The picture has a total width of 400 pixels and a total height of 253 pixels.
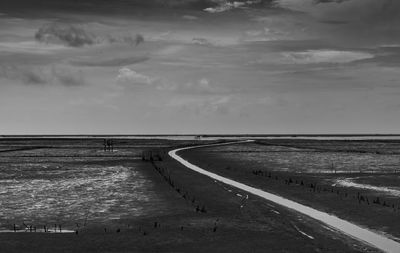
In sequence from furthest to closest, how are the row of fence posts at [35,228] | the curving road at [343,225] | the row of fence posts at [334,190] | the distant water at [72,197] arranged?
the row of fence posts at [334,190], the distant water at [72,197], the row of fence posts at [35,228], the curving road at [343,225]

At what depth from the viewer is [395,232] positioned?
56.2 ft

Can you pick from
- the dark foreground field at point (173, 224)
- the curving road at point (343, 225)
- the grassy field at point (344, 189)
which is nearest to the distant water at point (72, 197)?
the dark foreground field at point (173, 224)

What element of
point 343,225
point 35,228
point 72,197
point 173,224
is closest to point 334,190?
point 343,225

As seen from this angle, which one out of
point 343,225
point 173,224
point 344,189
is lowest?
point 344,189

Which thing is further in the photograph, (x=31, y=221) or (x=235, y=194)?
(x=235, y=194)

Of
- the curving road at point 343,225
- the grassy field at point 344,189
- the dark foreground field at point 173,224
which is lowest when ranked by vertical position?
the grassy field at point 344,189

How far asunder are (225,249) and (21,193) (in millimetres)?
16323

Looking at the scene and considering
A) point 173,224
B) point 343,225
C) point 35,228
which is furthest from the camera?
point 343,225

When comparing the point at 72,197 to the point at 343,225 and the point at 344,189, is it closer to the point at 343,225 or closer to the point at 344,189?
the point at 343,225

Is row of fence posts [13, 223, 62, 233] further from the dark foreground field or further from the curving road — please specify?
the curving road

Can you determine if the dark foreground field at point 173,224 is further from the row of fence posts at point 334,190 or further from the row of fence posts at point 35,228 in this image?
the row of fence posts at point 334,190

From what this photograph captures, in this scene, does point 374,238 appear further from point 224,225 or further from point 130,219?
point 130,219

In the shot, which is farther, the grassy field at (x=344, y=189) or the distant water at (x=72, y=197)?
the grassy field at (x=344, y=189)

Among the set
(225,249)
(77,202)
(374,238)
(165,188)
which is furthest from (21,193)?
(374,238)
